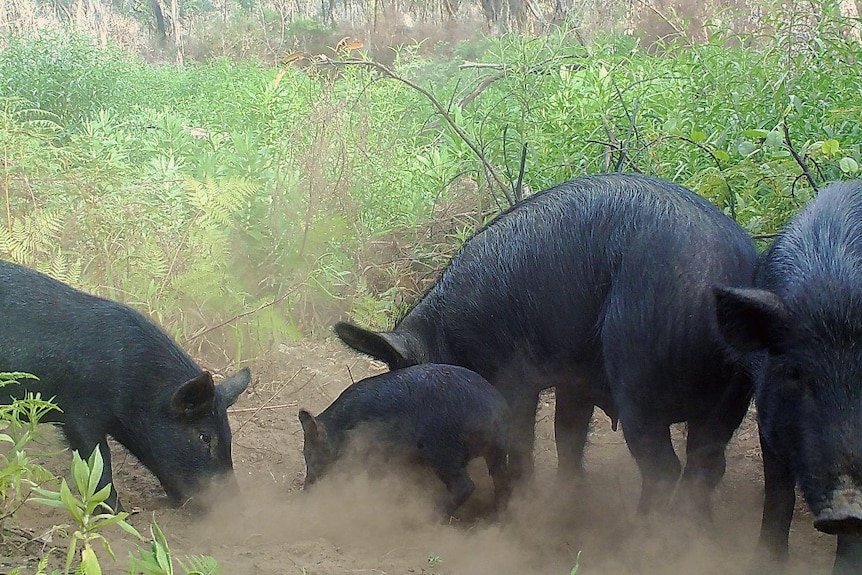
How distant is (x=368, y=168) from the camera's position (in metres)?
6.77

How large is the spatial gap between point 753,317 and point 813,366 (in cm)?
Answer: 23

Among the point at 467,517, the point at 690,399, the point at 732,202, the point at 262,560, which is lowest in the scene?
the point at 467,517

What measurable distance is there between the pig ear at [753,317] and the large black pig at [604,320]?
283 millimetres

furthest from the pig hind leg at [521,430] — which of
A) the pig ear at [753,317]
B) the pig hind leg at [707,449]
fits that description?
the pig ear at [753,317]

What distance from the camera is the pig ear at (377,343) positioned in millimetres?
4250

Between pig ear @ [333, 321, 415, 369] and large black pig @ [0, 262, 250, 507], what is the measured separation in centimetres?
65

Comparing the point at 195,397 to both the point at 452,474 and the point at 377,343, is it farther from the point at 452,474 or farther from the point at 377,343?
the point at 452,474

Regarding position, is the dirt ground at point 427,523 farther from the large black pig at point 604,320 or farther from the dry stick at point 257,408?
the large black pig at point 604,320

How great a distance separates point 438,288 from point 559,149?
2171mm

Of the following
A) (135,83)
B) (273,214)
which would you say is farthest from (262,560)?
(135,83)

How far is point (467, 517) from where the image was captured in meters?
4.32

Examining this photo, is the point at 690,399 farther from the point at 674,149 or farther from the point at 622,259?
the point at 674,149

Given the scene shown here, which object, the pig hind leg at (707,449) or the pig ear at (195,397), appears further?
the pig ear at (195,397)

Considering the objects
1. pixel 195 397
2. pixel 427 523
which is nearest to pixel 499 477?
pixel 427 523
